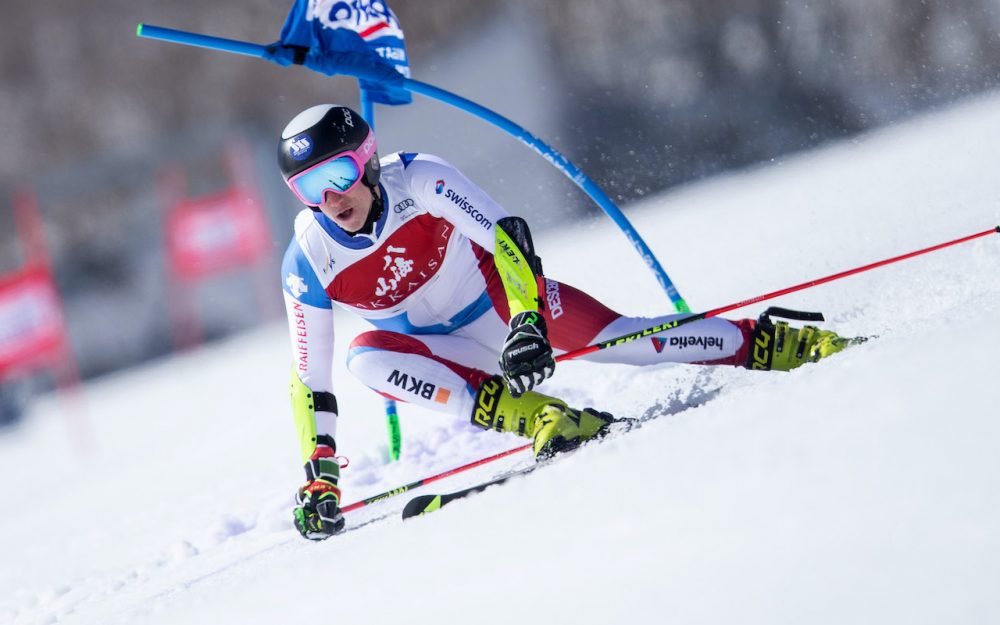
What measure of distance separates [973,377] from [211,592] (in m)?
1.97

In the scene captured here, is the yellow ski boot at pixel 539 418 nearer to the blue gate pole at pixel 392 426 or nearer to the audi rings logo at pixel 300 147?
the audi rings logo at pixel 300 147

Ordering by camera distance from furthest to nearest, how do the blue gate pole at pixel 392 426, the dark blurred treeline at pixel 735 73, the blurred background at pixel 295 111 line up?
the blurred background at pixel 295 111, the dark blurred treeline at pixel 735 73, the blue gate pole at pixel 392 426

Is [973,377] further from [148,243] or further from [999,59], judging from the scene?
[148,243]

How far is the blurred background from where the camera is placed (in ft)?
32.7

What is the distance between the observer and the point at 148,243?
13.4 metres

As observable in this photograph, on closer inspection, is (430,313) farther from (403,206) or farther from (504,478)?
(504,478)

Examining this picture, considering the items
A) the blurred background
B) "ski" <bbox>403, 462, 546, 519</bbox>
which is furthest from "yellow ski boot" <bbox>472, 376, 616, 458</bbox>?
the blurred background

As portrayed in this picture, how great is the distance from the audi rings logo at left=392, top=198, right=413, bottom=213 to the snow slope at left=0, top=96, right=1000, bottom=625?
91 centimetres

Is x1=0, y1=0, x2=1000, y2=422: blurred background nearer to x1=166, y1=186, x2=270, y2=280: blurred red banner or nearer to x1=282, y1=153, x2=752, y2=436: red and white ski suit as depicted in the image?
x1=166, y1=186, x2=270, y2=280: blurred red banner

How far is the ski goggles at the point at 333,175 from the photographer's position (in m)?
3.44

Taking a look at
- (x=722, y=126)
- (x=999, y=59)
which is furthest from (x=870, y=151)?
(x=722, y=126)

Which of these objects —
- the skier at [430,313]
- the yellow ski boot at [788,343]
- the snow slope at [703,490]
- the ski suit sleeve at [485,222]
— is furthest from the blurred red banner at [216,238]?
the yellow ski boot at [788,343]

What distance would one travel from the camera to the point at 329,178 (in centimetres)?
346

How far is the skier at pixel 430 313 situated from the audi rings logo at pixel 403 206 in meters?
0.01
